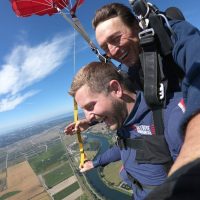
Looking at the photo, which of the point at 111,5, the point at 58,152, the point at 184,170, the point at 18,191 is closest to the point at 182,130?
the point at 184,170

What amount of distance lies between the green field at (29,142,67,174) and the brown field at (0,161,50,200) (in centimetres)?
Answer: 117

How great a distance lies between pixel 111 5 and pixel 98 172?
28.3 meters

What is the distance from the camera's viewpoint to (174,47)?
1303mm

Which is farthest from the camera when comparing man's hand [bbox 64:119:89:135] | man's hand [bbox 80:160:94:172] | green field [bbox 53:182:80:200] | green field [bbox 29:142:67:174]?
green field [bbox 29:142:67:174]

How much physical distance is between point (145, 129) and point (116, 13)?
1047mm

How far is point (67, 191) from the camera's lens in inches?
1127

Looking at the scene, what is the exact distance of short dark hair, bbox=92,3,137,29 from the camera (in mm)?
2059

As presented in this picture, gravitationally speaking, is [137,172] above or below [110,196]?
above

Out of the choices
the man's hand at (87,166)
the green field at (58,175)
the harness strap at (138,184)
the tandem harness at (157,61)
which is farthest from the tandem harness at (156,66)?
the green field at (58,175)

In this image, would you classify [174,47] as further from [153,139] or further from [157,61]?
[153,139]

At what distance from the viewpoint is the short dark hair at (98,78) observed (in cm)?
190

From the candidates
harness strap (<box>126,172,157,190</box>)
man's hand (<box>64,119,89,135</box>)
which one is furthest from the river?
harness strap (<box>126,172,157,190</box>)

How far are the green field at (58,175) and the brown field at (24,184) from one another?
1.25 m

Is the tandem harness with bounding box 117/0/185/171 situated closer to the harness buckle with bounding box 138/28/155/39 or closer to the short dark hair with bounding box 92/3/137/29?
the harness buckle with bounding box 138/28/155/39
